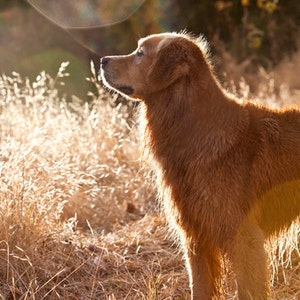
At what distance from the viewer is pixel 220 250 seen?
4199 mm

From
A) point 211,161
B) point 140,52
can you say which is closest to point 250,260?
point 211,161

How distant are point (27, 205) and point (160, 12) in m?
8.80

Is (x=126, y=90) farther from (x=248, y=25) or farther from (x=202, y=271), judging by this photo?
(x=248, y=25)

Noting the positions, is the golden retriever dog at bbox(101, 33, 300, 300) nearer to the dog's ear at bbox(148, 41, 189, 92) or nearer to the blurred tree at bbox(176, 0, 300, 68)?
the dog's ear at bbox(148, 41, 189, 92)

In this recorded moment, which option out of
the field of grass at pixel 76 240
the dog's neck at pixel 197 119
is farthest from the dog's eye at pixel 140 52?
the field of grass at pixel 76 240

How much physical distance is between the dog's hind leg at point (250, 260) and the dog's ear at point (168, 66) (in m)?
0.99

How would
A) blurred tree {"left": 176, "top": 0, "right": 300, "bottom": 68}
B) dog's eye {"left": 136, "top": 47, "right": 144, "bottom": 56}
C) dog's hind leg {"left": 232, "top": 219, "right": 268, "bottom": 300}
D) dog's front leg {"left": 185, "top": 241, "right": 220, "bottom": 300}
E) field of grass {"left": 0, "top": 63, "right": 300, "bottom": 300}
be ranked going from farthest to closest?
blurred tree {"left": 176, "top": 0, "right": 300, "bottom": 68} < field of grass {"left": 0, "top": 63, "right": 300, "bottom": 300} < dog's eye {"left": 136, "top": 47, "right": 144, "bottom": 56} < dog's front leg {"left": 185, "top": 241, "right": 220, "bottom": 300} < dog's hind leg {"left": 232, "top": 219, "right": 268, "bottom": 300}

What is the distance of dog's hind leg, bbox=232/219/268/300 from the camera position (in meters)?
→ 4.06

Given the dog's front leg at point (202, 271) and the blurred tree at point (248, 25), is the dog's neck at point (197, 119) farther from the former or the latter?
the blurred tree at point (248, 25)

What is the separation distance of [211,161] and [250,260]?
64 centimetres

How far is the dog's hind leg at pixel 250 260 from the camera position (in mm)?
4059

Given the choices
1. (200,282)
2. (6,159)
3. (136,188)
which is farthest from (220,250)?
(136,188)

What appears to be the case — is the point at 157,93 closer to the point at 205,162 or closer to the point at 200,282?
the point at 205,162

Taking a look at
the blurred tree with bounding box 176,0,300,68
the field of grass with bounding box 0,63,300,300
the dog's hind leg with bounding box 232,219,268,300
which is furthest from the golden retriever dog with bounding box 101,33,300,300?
the blurred tree with bounding box 176,0,300,68
